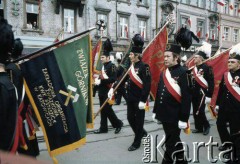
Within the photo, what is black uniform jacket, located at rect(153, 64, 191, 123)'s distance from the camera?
14.2ft

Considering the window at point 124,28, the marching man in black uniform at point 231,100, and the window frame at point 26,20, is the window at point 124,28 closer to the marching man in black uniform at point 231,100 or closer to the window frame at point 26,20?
the window frame at point 26,20

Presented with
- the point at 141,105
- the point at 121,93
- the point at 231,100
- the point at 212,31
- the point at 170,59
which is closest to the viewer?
the point at 170,59

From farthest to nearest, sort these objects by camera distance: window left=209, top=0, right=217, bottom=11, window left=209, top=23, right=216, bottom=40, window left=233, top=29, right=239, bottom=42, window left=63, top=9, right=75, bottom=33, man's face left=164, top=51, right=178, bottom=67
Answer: window left=233, top=29, right=239, bottom=42, window left=209, top=23, right=216, bottom=40, window left=209, top=0, right=217, bottom=11, window left=63, top=9, right=75, bottom=33, man's face left=164, top=51, right=178, bottom=67

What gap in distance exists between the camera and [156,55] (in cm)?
656

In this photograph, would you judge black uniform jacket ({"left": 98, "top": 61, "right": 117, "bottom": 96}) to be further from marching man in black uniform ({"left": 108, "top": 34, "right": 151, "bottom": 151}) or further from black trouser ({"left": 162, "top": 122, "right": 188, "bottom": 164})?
black trouser ({"left": 162, "top": 122, "right": 188, "bottom": 164})

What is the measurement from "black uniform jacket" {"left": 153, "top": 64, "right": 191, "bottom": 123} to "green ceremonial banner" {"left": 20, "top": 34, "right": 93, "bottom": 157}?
3.87 ft

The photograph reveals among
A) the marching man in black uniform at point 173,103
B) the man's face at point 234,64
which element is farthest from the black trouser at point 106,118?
the man's face at point 234,64

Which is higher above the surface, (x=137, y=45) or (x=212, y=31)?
(x=212, y=31)

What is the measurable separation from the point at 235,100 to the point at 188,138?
6.43 ft

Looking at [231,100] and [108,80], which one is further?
[108,80]

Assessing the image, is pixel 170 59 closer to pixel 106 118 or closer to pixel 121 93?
pixel 106 118

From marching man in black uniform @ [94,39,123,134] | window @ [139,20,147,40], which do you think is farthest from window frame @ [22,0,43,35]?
marching man in black uniform @ [94,39,123,134]

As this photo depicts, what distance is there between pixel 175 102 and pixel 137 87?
1584 mm

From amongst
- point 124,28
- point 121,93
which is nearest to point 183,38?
point 121,93
